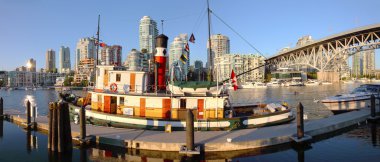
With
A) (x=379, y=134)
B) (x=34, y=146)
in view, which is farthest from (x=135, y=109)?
(x=379, y=134)

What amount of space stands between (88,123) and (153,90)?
5.65 metres

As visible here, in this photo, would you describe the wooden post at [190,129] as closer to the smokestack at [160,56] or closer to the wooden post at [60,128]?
the wooden post at [60,128]

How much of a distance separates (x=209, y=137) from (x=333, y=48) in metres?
122

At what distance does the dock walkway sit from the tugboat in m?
0.95

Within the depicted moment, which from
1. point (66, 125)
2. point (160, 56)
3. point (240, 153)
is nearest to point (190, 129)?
point (240, 153)

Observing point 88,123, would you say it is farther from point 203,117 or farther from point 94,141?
point 203,117

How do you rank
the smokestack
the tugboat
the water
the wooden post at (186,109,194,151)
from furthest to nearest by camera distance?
the smokestack
the tugboat
the water
the wooden post at (186,109,194,151)

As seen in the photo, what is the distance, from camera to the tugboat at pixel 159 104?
18.0m

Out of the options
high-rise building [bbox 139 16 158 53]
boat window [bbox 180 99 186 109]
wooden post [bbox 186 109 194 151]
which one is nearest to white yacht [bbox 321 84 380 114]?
boat window [bbox 180 99 186 109]

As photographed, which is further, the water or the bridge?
the bridge

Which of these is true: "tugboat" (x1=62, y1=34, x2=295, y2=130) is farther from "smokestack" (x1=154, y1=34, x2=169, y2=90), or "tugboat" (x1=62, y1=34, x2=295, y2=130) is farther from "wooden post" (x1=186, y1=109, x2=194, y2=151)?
"wooden post" (x1=186, y1=109, x2=194, y2=151)

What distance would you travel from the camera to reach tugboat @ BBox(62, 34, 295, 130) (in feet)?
59.1

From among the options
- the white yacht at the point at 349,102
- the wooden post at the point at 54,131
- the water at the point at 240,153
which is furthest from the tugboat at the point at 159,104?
the white yacht at the point at 349,102

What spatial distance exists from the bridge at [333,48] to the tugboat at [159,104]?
71.9 meters
